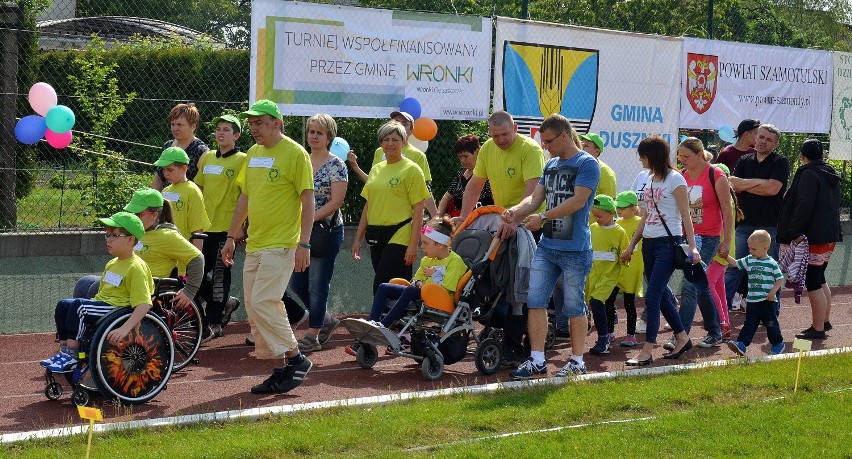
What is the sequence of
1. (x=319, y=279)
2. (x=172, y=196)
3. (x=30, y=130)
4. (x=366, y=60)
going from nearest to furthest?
(x=172, y=196), (x=319, y=279), (x=30, y=130), (x=366, y=60)

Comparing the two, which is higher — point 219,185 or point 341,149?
point 341,149

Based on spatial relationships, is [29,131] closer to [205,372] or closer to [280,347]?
[205,372]

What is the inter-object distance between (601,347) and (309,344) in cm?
243

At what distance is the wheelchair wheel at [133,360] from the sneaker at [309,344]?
2.05m

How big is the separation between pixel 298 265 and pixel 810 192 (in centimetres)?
554

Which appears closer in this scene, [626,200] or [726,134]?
[626,200]

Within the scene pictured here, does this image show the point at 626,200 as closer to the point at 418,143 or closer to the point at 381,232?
the point at 381,232

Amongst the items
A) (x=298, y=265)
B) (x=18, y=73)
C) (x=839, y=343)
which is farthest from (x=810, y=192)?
(x=18, y=73)

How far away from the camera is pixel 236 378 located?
865 cm

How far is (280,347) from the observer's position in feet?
26.0

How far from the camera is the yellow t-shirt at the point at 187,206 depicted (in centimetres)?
934

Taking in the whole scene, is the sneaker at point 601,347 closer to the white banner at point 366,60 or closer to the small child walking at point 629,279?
the small child walking at point 629,279

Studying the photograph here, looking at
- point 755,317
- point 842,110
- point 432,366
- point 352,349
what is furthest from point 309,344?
point 842,110

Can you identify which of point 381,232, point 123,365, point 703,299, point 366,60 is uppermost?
point 366,60
